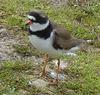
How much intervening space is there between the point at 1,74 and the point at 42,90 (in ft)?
2.05

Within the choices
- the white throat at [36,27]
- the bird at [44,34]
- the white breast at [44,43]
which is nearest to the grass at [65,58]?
the bird at [44,34]

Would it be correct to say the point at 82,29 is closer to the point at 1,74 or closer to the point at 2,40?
the point at 2,40

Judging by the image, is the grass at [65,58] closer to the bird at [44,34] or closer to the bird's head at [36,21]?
the bird at [44,34]

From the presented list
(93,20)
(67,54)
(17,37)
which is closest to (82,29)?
(93,20)

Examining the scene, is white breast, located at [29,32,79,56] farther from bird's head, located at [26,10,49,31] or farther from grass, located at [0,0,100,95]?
grass, located at [0,0,100,95]

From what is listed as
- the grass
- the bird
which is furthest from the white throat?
the grass

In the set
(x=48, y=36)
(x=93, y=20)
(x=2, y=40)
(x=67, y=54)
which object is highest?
(x=48, y=36)

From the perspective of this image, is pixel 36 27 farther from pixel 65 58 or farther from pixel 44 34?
pixel 65 58

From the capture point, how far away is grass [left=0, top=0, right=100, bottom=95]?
21.9 feet

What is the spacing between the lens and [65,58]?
6730mm

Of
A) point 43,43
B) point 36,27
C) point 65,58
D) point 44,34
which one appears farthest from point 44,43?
point 65,58

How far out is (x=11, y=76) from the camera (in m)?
6.71

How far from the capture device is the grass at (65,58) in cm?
666

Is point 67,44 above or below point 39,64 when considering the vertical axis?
above
